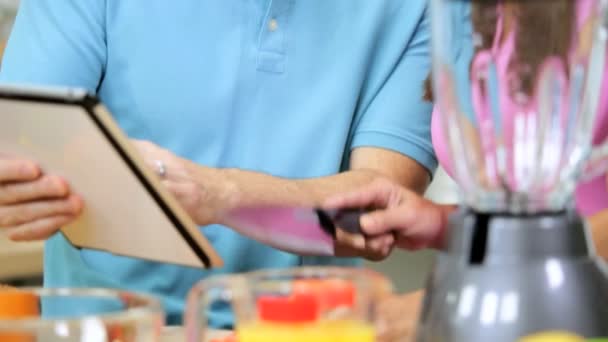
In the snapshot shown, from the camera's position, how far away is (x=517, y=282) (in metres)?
0.63

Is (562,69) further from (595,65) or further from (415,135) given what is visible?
(415,135)

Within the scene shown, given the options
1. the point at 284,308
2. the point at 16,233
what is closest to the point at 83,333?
the point at 284,308

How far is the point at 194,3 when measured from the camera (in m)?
1.35

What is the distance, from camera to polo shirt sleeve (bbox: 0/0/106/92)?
1.32 meters

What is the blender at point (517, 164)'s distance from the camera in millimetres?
628

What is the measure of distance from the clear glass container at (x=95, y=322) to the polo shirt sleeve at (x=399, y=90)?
0.79m

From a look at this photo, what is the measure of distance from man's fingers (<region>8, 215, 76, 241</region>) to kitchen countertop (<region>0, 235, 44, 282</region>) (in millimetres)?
1143

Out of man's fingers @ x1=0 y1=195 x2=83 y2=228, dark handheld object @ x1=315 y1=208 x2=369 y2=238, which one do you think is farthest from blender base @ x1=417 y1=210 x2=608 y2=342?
man's fingers @ x1=0 y1=195 x2=83 y2=228

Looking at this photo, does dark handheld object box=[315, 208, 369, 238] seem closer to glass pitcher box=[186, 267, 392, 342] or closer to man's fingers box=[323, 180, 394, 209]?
man's fingers box=[323, 180, 394, 209]

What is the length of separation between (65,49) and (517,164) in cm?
81

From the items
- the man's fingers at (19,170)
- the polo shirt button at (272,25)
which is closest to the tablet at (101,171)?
the man's fingers at (19,170)

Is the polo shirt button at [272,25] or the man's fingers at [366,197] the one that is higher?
the polo shirt button at [272,25]

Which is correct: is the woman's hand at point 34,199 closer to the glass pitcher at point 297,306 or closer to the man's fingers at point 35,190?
the man's fingers at point 35,190

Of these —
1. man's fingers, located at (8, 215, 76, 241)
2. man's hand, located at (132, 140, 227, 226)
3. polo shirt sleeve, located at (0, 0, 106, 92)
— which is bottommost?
man's fingers, located at (8, 215, 76, 241)
